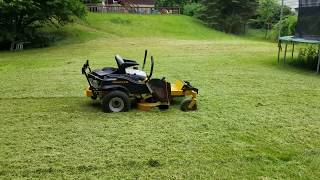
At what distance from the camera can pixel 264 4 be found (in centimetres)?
3391

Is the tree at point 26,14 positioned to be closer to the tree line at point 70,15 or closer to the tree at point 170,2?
the tree line at point 70,15

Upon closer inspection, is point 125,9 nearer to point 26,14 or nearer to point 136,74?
point 26,14

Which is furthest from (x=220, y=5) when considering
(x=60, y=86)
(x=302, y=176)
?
(x=302, y=176)

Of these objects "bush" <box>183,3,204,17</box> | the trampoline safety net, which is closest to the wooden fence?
"bush" <box>183,3,204,17</box>

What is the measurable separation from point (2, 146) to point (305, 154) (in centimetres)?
370

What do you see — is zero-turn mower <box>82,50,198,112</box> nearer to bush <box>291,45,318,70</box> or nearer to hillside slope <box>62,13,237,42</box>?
bush <box>291,45,318,70</box>

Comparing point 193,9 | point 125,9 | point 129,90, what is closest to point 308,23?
point 129,90

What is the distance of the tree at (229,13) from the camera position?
32.8 meters

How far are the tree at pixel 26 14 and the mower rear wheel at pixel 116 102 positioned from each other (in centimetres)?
1266

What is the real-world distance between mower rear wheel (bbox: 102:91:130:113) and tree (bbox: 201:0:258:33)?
26.6 m

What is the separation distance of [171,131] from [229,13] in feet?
94.0

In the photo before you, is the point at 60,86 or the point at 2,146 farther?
the point at 60,86

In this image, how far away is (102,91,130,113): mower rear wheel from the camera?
710cm

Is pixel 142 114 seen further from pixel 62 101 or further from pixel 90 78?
pixel 62 101
